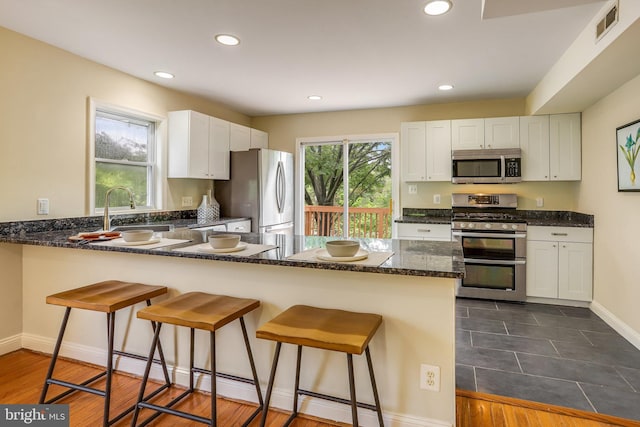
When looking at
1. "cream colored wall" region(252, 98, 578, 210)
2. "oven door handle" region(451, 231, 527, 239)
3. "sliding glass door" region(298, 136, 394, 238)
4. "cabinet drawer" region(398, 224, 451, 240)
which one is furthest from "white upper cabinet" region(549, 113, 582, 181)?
"sliding glass door" region(298, 136, 394, 238)

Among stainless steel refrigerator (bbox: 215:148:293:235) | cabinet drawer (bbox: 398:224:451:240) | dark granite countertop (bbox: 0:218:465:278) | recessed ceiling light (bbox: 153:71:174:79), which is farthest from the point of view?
stainless steel refrigerator (bbox: 215:148:293:235)

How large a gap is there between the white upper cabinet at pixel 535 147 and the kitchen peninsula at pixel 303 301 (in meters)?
2.61

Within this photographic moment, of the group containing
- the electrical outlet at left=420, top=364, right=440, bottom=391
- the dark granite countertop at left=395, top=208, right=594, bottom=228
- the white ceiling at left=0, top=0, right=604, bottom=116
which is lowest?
the electrical outlet at left=420, top=364, right=440, bottom=391

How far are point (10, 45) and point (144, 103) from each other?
3.90 feet

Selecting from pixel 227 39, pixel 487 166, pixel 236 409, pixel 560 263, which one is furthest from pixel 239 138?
pixel 560 263

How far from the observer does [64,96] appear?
295 centimetres

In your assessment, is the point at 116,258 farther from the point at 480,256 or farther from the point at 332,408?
the point at 480,256

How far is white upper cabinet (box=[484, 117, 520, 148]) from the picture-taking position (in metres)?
4.13

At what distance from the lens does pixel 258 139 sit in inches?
206

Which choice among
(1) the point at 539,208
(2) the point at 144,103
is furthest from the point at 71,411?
(1) the point at 539,208

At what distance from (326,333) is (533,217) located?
150 inches

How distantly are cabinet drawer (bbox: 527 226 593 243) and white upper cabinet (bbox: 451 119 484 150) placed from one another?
113 cm

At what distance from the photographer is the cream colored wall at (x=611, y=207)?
9.30 ft

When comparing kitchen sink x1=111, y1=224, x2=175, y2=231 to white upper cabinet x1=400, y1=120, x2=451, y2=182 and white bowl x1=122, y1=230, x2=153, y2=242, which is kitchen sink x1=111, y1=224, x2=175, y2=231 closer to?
white bowl x1=122, y1=230, x2=153, y2=242
